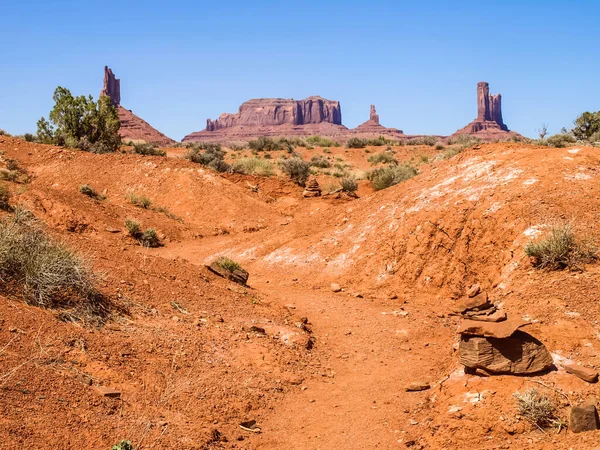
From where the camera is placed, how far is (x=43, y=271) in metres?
6.48

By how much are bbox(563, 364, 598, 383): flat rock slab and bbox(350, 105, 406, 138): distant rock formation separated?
114461mm

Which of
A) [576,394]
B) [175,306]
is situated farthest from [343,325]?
[576,394]

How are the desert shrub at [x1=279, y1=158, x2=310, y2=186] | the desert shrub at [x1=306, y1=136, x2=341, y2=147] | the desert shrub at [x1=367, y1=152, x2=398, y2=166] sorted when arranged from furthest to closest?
the desert shrub at [x1=306, y1=136, x2=341, y2=147] < the desert shrub at [x1=367, y1=152, x2=398, y2=166] < the desert shrub at [x1=279, y1=158, x2=310, y2=186]

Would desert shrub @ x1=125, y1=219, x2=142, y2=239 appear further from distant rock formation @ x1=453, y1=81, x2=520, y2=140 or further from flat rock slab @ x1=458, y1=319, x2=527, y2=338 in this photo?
distant rock formation @ x1=453, y1=81, x2=520, y2=140

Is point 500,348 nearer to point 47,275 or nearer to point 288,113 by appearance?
point 47,275

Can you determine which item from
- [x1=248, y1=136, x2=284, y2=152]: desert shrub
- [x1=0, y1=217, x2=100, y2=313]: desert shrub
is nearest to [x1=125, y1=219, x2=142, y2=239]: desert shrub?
[x1=0, y1=217, x2=100, y2=313]: desert shrub

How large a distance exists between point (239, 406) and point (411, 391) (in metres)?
1.96

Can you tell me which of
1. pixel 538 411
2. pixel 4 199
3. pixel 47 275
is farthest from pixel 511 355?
pixel 4 199

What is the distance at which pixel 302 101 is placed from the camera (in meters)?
141

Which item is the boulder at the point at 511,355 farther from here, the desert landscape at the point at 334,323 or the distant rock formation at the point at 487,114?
the distant rock formation at the point at 487,114

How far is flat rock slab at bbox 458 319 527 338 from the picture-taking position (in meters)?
5.63

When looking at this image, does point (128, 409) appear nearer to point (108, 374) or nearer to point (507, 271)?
point (108, 374)

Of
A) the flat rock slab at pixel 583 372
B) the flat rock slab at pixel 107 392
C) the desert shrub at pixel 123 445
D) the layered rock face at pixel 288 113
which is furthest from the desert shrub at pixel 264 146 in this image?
the layered rock face at pixel 288 113

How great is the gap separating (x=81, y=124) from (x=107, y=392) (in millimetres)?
25293
